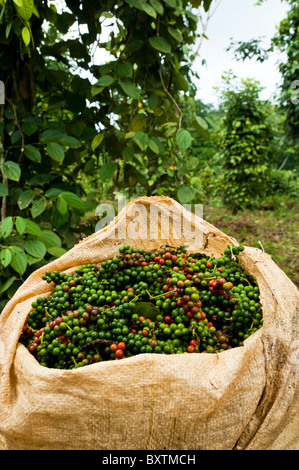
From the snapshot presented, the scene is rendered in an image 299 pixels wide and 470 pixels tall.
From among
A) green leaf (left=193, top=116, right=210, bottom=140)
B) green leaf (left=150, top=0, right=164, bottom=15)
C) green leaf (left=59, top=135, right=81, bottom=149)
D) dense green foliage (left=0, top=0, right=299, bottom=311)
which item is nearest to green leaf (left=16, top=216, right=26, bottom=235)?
dense green foliage (left=0, top=0, right=299, bottom=311)

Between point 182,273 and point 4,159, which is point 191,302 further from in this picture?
point 4,159

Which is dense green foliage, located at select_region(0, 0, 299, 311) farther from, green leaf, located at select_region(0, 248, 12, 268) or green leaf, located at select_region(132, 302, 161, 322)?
green leaf, located at select_region(132, 302, 161, 322)

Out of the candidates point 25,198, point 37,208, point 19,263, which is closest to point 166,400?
point 19,263

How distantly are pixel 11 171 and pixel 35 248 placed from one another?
40 centimetres

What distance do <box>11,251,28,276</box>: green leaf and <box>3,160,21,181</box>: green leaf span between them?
392 mm

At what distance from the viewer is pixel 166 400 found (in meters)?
0.87

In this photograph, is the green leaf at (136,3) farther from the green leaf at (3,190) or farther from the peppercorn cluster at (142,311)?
the peppercorn cluster at (142,311)

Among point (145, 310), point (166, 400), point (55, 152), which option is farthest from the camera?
point (55, 152)

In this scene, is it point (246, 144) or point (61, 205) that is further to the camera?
point (246, 144)

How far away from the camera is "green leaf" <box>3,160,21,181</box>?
165cm

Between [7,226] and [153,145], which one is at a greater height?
[153,145]

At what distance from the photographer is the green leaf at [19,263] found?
4.85ft

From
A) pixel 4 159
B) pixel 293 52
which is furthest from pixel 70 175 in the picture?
pixel 293 52

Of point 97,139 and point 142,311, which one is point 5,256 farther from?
point 97,139
